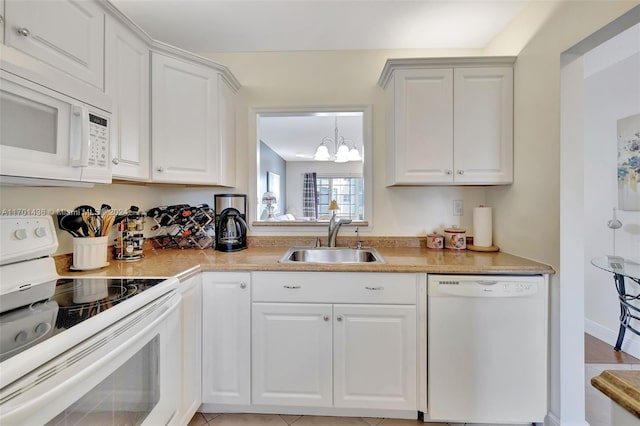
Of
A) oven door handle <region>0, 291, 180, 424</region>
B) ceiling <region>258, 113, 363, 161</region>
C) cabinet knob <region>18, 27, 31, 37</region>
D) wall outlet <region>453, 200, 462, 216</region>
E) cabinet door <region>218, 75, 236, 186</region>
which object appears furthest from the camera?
ceiling <region>258, 113, 363, 161</region>

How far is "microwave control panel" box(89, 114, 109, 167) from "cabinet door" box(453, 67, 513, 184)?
6.08 ft

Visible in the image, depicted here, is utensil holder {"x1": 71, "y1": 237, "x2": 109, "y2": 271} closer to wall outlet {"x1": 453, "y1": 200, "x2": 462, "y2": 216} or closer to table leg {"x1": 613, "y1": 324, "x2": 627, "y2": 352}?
wall outlet {"x1": 453, "y1": 200, "x2": 462, "y2": 216}

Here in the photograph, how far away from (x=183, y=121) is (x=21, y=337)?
1.33m

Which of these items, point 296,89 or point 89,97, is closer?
point 89,97

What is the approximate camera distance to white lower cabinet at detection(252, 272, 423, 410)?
4.77 feet

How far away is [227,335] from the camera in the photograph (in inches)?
58.7

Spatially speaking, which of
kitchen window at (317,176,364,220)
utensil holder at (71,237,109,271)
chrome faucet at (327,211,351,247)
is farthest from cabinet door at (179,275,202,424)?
kitchen window at (317,176,364,220)

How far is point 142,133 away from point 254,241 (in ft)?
3.26

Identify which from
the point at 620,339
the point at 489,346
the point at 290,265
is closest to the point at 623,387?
the point at 489,346

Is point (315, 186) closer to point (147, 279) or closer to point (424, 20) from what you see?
point (424, 20)

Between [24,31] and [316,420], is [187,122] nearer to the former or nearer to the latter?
[24,31]

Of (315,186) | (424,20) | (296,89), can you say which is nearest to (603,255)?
(424,20)

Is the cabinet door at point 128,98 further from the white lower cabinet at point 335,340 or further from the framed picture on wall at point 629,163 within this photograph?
the framed picture on wall at point 629,163

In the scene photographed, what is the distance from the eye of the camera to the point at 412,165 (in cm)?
175
